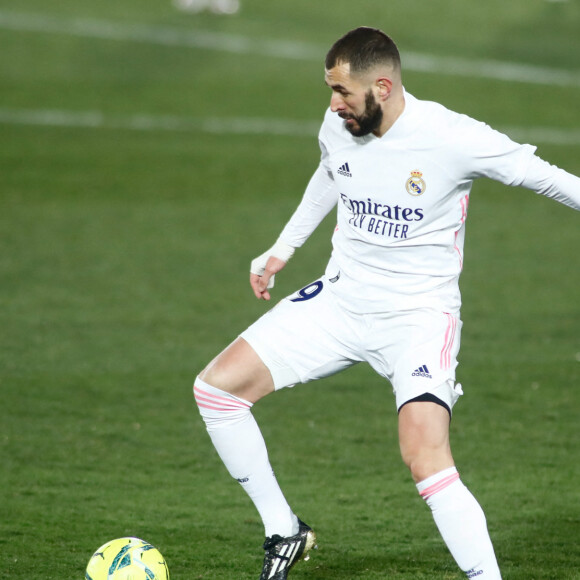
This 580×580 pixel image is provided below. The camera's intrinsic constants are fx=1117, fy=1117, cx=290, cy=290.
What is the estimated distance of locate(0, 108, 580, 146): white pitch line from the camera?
17.1 meters

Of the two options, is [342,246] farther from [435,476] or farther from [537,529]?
[537,529]

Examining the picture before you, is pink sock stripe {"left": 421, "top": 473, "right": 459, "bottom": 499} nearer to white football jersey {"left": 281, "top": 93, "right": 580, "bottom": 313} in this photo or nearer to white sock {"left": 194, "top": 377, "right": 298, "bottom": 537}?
white football jersey {"left": 281, "top": 93, "right": 580, "bottom": 313}

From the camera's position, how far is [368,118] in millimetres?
4293

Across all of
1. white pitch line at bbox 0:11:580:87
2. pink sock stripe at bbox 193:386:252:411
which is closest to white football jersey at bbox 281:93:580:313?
pink sock stripe at bbox 193:386:252:411

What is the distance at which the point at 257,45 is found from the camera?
22.0 metres

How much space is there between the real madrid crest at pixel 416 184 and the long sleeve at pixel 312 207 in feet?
2.02

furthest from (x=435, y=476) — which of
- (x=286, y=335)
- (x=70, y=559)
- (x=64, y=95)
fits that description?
(x=64, y=95)

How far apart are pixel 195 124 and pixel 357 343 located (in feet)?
43.9

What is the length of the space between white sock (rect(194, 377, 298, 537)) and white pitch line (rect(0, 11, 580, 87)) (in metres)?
17.0

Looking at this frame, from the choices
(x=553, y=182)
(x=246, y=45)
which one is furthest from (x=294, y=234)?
(x=246, y=45)

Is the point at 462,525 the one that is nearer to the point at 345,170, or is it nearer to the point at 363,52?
the point at 345,170

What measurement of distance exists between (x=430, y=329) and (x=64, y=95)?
51.4 feet

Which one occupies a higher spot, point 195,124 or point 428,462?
point 195,124

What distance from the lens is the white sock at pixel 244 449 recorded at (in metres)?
4.63
